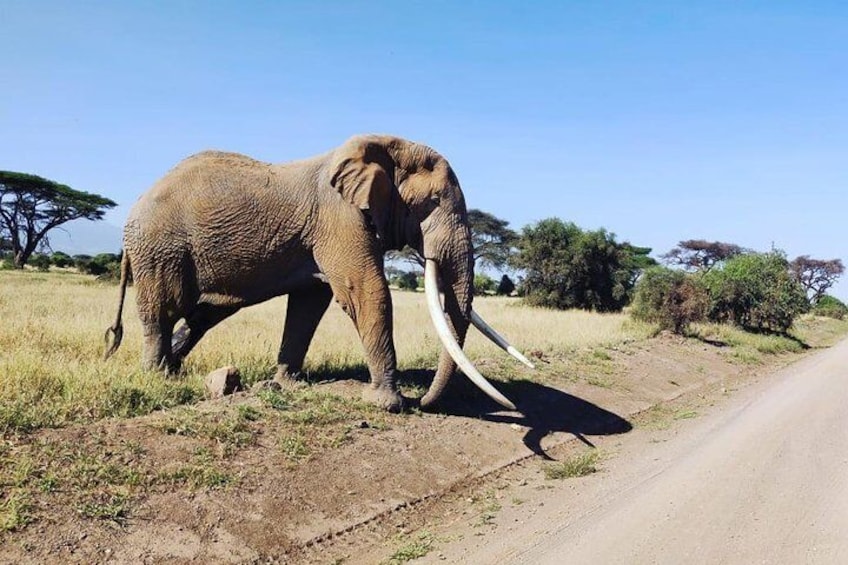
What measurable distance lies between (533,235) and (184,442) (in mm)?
32526

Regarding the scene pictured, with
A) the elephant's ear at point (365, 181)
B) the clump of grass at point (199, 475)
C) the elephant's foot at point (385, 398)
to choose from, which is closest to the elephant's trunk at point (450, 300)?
the elephant's foot at point (385, 398)

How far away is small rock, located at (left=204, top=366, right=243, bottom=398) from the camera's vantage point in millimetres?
7996

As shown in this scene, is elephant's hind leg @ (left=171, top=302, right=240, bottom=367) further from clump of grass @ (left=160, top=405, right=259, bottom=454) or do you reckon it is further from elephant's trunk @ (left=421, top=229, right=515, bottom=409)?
elephant's trunk @ (left=421, top=229, right=515, bottom=409)

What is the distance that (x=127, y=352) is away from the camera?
10102 millimetres

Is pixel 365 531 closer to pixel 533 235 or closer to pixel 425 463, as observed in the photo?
pixel 425 463

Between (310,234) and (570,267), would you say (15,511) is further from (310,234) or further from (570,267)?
(570,267)

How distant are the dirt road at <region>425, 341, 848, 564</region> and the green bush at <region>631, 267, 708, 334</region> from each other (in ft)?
40.9

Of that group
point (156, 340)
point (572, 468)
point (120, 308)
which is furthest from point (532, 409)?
point (120, 308)

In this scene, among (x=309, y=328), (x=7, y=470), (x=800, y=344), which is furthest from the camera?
(x=800, y=344)

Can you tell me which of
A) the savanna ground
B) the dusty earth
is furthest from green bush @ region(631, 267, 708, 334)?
the dusty earth

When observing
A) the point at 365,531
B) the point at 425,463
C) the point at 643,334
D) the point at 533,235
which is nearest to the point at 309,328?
the point at 425,463

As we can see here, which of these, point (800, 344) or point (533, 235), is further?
point (533, 235)

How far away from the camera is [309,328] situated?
30.5 ft

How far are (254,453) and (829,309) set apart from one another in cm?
7154
